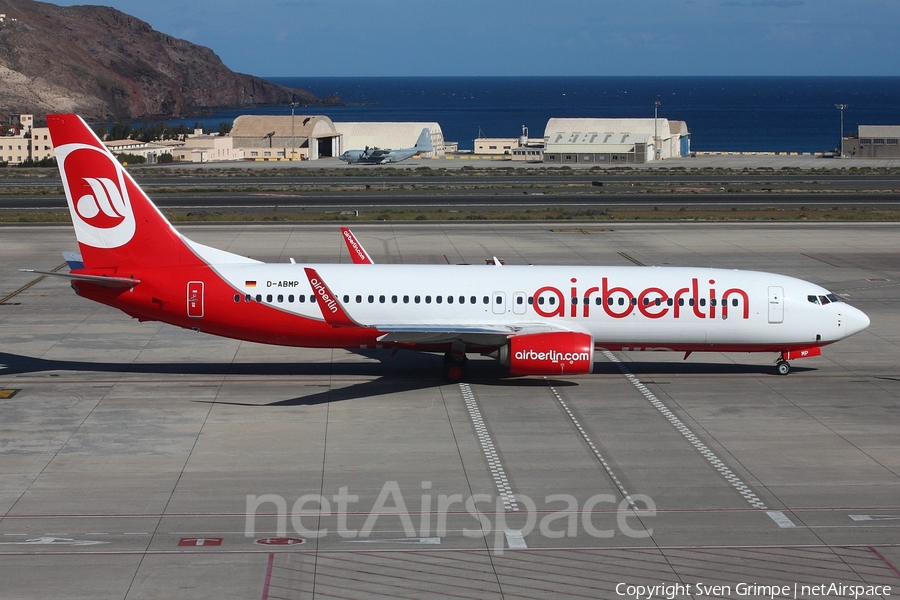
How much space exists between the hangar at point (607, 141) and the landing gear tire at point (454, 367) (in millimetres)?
111445

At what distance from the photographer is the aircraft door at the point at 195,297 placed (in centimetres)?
3259

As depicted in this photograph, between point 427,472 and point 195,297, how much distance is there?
11921 mm

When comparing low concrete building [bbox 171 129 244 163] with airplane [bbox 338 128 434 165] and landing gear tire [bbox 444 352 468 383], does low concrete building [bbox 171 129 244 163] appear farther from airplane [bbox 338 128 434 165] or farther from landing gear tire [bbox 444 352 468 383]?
landing gear tire [bbox 444 352 468 383]

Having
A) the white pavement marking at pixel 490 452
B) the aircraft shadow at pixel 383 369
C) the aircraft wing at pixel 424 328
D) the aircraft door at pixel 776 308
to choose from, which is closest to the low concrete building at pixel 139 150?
the aircraft shadow at pixel 383 369

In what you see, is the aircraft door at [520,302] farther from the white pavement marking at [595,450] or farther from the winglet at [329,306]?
the winglet at [329,306]

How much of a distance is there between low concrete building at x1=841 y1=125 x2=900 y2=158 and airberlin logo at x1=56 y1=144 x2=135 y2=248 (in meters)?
137

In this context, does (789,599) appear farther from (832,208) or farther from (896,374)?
(832,208)

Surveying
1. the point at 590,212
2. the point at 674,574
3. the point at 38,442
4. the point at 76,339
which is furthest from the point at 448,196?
the point at 674,574

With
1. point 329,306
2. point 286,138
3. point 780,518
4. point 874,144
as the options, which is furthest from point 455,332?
point 874,144

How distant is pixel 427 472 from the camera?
2469 cm

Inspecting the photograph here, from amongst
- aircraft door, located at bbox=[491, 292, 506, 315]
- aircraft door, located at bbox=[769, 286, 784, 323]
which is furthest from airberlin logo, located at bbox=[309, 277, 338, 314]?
aircraft door, located at bbox=[769, 286, 784, 323]

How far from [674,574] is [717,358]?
759 inches

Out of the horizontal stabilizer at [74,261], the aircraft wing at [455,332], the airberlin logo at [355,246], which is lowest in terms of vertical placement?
the aircraft wing at [455,332]

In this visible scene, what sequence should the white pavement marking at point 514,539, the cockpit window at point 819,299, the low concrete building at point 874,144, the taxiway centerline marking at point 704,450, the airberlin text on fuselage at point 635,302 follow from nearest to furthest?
the white pavement marking at point 514,539 < the taxiway centerline marking at point 704,450 < the airberlin text on fuselage at point 635,302 < the cockpit window at point 819,299 < the low concrete building at point 874,144
